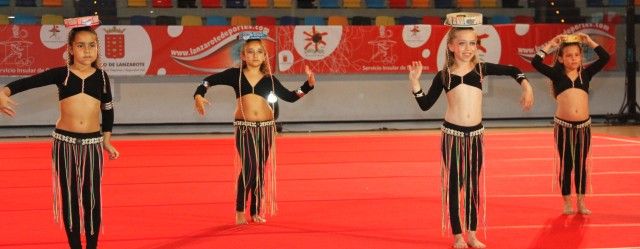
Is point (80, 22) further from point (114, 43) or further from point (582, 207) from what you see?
point (114, 43)

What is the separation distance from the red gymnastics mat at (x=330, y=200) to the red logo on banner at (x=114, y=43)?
9.89 ft

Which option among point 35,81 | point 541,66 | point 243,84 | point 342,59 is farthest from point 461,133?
point 342,59

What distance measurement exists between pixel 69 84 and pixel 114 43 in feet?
33.7

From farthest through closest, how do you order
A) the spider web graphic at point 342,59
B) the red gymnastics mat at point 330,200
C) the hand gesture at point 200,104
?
the spider web graphic at point 342,59 → the hand gesture at point 200,104 → the red gymnastics mat at point 330,200

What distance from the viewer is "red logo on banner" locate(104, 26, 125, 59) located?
15.1 meters

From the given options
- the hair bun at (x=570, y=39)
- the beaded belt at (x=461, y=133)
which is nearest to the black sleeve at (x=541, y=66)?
the hair bun at (x=570, y=39)

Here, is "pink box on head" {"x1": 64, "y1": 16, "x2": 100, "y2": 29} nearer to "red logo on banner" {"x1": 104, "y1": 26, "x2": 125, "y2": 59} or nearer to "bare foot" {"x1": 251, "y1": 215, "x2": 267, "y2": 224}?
"bare foot" {"x1": 251, "y1": 215, "x2": 267, "y2": 224}

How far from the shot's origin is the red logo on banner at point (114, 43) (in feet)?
49.5

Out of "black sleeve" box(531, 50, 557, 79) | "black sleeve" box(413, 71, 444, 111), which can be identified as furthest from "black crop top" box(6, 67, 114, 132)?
"black sleeve" box(531, 50, 557, 79)

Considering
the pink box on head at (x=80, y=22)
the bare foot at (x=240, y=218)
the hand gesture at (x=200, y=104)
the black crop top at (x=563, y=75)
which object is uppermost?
the pink box on head at (x=80, y=22)

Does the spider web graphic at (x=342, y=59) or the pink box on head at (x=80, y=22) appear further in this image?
the spider web graphic at (x=342, y=59)

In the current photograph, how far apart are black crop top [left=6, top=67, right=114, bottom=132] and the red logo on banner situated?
10.1 metres

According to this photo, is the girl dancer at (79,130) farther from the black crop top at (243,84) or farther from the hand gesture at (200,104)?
the black crop top at (243,84)

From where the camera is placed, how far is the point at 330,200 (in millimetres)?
7742
